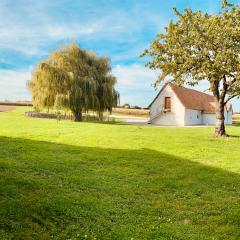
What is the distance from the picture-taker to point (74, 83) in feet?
137

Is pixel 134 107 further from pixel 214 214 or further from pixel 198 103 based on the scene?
pixel 214 214

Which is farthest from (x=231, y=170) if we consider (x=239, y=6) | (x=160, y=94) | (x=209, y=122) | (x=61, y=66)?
(x=209, y=122)

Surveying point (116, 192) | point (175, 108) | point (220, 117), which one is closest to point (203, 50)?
point (220, 117)

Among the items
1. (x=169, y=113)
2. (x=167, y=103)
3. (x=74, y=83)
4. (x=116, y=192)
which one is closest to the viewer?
(x=116, y=192)

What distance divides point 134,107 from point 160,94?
137 ft

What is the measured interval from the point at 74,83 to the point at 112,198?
106 ft

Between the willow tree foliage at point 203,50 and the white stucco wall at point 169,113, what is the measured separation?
2463cm

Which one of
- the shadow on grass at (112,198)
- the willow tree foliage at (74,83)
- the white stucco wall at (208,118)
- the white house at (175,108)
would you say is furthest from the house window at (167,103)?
the shadow on grass at (112,198)

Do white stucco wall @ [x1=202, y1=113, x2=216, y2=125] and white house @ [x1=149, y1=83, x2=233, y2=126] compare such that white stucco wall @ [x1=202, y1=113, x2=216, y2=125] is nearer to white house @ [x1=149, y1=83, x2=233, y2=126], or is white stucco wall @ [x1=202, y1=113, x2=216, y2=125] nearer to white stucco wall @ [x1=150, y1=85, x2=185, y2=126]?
white house @ [x1=149, y1=83, x2=233, y2=126]

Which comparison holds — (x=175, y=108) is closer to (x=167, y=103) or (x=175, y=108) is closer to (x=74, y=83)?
(x=167, y=103)

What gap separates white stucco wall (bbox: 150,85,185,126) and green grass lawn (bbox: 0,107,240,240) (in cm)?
3288

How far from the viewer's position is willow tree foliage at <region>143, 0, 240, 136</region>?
25.0 meters

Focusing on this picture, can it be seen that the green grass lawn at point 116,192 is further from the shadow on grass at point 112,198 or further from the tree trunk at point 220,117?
the tree trunk at point 220,117

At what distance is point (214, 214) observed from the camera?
32.6 feet
